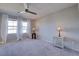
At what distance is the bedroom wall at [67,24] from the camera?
4.14 m

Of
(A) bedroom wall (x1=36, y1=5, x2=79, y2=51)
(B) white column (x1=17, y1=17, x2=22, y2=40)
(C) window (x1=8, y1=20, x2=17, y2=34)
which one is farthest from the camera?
(B) white column (x1=17, y1=17, x2=22, y2=40)

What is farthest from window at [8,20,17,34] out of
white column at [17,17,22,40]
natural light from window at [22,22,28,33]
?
natural light from window at [22,22,28,33]

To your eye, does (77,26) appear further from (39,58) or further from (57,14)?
(39,58)

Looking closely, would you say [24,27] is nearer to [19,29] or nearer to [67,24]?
[19,29]

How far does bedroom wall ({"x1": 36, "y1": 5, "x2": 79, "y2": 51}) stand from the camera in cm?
414

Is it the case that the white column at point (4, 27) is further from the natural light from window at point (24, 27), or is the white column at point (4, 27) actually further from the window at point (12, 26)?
the natural light from window at point (24, 27)

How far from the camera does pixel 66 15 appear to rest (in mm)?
4641

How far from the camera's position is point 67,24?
459 centimetres

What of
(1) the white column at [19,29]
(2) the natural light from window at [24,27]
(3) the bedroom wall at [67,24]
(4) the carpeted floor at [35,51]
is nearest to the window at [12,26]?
(1) the white column at [19,29]

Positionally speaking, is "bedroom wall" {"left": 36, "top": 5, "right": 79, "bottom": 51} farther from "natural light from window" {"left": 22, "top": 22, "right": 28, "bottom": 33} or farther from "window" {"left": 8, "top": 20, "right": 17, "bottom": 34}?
"window" {"left": 8, "top": 20, "right": 17, "bottom": 34}

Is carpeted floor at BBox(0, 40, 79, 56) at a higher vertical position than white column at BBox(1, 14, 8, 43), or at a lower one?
lower

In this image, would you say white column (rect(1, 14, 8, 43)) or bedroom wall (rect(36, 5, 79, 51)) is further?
white column (rect(1, 14, 8, 43))

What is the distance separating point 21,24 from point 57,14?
3252 millimetres

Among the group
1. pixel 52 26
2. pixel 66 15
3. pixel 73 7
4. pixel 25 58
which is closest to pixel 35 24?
pixel 52 26
